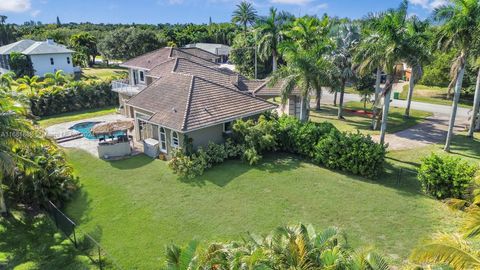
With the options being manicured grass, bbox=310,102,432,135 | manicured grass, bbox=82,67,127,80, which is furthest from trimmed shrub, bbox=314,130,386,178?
manicured grass, bbox=82,67,127,80

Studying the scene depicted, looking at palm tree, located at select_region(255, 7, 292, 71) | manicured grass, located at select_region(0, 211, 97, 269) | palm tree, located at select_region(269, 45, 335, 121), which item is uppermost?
palm tree, located at select_region(255, 7, 292, 71)

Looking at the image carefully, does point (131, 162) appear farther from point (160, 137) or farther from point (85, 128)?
point (85, 128)

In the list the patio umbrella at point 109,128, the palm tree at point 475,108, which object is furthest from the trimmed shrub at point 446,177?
the patio umbrella at point 109,128

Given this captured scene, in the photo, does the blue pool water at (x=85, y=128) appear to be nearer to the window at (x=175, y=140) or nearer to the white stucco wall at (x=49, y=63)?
the window at (x=175, y=140)

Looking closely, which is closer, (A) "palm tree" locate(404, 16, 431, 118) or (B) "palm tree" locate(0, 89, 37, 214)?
(B) "palm tree" locate(0, 89, 37, 214)

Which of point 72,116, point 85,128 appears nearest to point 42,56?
point 72,116

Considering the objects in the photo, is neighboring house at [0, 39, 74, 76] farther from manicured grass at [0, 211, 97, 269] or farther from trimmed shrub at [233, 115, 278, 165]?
manicured grass at [0, 211, 97, 269]

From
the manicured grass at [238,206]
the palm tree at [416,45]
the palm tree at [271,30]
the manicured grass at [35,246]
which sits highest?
the palm tree at [271,30]

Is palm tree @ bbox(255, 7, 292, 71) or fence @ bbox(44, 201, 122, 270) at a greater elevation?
palm tree @ bbox(255, 7, 292, 71)
